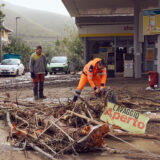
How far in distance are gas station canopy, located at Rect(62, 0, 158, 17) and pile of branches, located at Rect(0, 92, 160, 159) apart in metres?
12.6

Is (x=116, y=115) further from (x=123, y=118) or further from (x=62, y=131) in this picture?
(x=62, y=131)

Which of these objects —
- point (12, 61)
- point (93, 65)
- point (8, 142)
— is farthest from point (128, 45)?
point (8, 142)

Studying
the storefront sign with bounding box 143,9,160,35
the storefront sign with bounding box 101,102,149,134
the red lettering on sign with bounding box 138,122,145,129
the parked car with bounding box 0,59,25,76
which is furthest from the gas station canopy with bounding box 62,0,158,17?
the red lettering on sign with bounding box 138,122,145,129

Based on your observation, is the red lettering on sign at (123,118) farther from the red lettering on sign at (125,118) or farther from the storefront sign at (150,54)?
the storefront sign at (150,54)

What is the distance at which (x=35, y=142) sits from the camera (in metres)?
5.41

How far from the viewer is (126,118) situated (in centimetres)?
616

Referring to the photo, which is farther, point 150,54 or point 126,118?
point 150,54

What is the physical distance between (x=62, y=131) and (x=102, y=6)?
17829 mm

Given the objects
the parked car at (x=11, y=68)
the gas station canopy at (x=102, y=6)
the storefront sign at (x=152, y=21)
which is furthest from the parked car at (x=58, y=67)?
the storefront sign at (x=152, y=21)

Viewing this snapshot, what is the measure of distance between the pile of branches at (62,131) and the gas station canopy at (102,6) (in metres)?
12.6

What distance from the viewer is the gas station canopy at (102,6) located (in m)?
20.0

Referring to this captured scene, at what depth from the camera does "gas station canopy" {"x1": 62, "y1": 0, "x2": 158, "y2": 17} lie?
789 inches

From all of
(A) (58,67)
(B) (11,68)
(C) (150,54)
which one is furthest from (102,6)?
(A) (58,67)

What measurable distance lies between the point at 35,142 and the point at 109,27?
21.4 meters
